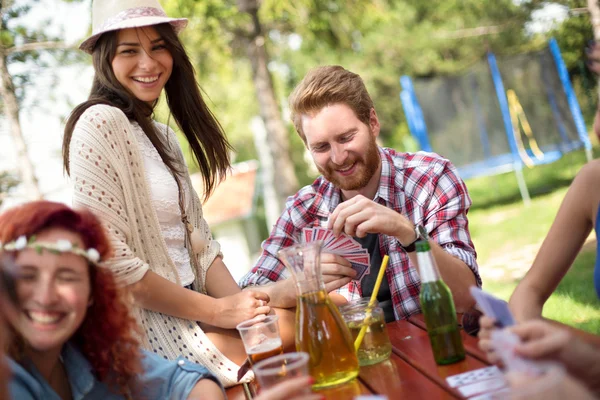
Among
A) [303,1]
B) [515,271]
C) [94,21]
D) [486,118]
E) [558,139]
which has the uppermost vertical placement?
[303,1]

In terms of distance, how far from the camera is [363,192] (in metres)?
2.83

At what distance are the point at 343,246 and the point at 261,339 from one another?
1.60 feet

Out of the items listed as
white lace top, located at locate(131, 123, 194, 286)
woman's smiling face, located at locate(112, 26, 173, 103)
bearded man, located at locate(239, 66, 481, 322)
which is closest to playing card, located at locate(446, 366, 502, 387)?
bearded man, located at locate(239, 66, 481, 322)

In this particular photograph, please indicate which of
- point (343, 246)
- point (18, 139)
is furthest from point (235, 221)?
point (343, 246)

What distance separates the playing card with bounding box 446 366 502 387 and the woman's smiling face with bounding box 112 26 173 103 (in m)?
1.70

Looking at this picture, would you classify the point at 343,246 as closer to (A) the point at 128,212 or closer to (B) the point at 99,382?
(A) the point at 128,212

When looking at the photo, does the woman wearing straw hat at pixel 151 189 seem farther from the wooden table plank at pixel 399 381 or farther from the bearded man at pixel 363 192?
the wooden table plank at pixel 399 381

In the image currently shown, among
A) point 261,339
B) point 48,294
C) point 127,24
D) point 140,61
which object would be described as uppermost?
point 127,24

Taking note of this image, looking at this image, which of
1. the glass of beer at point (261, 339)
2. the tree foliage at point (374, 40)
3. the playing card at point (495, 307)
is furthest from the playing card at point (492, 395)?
the tree foliage at point (374, 40)

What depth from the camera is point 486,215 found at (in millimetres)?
10445

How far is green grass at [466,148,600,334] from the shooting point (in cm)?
451

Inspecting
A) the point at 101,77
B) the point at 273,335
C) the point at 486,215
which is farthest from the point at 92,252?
the point at 486,215

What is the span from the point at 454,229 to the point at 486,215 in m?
8.44

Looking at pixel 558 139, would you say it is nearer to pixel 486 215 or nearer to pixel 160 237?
pixel 486 215
